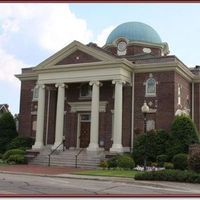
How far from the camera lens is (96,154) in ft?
107

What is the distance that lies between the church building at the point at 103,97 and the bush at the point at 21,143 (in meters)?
0.82

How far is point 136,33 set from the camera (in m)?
42.5

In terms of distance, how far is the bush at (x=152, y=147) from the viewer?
103 feet

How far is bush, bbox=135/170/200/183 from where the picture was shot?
2127cm

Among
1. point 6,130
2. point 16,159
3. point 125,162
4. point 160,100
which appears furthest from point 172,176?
point 6,130

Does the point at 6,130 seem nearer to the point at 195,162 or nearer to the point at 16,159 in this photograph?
the point at 16,159

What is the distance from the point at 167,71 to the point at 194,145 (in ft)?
24.6

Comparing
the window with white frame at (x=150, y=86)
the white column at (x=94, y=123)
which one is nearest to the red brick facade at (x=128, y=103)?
the window with white frame at (x=150, y=86)

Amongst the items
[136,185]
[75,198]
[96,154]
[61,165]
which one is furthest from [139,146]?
[75,198]

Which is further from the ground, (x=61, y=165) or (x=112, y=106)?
(x=112, y=106)

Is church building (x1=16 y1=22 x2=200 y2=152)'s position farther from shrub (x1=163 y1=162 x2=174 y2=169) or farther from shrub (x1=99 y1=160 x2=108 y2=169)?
shrub (x1=163 y1=162 x2=174 y2=169)

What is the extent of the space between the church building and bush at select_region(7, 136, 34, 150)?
82 cm

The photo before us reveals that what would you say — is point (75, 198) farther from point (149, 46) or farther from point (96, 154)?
point (149, 46)

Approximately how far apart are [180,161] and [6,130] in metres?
18.6
